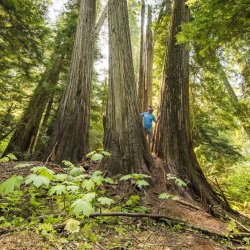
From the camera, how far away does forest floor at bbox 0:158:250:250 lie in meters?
2.09

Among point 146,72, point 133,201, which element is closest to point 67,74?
point 146,72

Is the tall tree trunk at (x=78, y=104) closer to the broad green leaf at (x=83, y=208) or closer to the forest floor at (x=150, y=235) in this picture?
the forest floor at (x=150, y=235)

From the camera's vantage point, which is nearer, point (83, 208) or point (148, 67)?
point (83, 208)

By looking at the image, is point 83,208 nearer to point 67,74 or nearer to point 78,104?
point 78,104

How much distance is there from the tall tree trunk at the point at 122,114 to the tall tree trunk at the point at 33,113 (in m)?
3.54

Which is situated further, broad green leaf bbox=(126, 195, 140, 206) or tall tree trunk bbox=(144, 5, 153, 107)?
tall tree trunk bbox=(144, 5, 153, 107)

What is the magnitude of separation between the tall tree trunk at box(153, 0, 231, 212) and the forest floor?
0.81 m

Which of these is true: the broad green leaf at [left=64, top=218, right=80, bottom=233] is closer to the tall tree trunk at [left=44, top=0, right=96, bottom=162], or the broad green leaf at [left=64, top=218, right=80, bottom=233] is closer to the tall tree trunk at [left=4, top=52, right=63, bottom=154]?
the tall tree trunk at [left=44, top=0, right=96, bottom=162]

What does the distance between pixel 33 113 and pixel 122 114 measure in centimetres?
470

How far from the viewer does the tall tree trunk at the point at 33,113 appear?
7.76 metres


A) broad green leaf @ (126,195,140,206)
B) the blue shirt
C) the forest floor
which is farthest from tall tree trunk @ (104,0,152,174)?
the blue shirt

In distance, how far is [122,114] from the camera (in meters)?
4.46

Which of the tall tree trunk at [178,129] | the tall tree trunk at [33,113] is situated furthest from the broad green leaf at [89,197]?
the tall tree trunk at [33,113]

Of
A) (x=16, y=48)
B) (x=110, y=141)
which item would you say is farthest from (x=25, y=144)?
(x=110, y=141)
